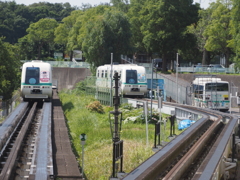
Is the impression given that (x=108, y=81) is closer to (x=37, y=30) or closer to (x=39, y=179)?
(x=39, y=179)

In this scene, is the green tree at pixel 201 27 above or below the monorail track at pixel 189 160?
above

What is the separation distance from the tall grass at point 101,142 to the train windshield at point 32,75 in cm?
316

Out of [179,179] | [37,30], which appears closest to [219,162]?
[179,179]

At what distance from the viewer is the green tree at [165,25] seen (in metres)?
70.6

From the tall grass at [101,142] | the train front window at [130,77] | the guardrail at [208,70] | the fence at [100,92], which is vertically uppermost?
the guardrail at [208,70]

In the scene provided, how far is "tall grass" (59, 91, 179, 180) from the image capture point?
16719 millimetres

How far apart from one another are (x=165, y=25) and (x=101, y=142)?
164 feet

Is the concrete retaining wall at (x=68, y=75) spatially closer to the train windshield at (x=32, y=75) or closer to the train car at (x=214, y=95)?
the train car at (x=214, y=95)

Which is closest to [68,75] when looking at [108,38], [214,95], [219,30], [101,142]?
[108,38]

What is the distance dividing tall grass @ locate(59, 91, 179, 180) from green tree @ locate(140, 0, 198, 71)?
109ft

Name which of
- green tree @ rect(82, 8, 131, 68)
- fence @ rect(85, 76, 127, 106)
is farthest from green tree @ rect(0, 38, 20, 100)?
green tree @ rect(82, 8, 131, 68)

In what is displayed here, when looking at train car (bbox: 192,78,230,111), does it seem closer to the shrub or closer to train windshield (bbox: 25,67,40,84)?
the shrub

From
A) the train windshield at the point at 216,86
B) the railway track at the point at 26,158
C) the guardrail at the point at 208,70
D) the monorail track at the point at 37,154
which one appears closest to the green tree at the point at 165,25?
the guardrail at the point at 208,70

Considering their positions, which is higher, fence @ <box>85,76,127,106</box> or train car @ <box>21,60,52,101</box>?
train car @ <box>21,60,52,101</box>
